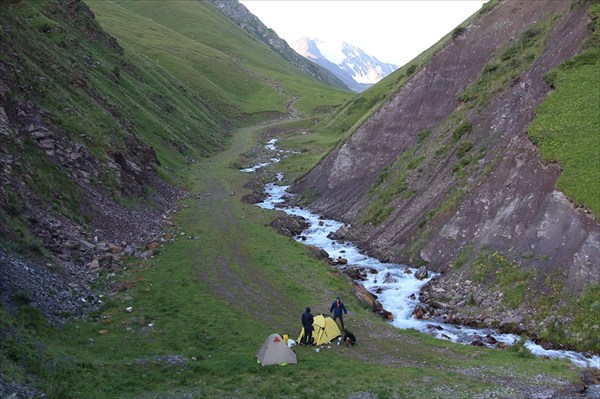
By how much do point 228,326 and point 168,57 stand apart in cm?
14931

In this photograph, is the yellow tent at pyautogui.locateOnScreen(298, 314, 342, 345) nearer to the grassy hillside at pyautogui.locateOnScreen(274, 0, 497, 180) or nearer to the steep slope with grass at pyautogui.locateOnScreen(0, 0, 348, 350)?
the steep slope with grass at pyautogui.locateOnScreen(0, 0, 348, 350)

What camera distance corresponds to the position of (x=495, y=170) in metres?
39.8

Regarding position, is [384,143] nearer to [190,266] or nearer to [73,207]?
[190,266]

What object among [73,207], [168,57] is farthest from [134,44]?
[73,207]

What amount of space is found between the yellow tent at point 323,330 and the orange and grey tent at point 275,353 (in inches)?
102

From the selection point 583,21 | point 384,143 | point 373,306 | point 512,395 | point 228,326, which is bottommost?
point 228,326

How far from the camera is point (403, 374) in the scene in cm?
2222

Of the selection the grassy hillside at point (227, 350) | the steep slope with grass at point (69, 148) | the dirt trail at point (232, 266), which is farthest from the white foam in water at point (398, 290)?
the steep slope with grass at point (69, 148)

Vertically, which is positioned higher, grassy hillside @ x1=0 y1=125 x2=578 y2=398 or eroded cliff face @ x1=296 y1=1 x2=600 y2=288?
eroded cliff face @ x1=296 y1=1 x2=600 y2=288

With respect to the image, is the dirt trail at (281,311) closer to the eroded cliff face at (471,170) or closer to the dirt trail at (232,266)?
the dirt trail at (232,266)

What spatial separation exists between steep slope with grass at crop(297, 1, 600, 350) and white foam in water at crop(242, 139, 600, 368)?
4.02 ft

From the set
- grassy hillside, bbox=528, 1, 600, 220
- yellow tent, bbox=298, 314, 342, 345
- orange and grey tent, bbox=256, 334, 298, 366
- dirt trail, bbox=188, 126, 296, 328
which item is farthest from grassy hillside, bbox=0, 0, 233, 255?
grassy hillside, bbox=528, 1, 600, 220

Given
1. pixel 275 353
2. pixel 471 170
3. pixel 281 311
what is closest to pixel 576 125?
pixel 471 170

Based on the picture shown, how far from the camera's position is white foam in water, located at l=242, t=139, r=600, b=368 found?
2673 centimetres
